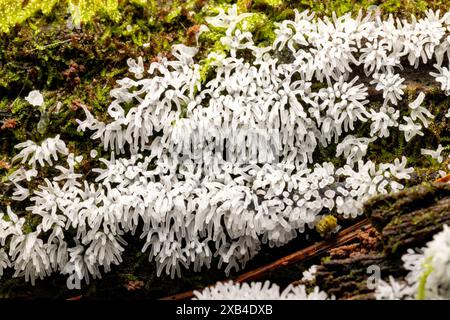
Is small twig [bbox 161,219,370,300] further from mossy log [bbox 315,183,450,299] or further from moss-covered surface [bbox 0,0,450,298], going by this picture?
mossy log [bbox 315,183,450,299]

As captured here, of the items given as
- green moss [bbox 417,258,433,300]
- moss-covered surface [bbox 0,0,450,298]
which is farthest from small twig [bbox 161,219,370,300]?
green moss [bbox 417,258,433,300]

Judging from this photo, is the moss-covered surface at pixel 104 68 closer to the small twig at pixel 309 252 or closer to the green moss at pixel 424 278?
the small twig at pixel 309 252

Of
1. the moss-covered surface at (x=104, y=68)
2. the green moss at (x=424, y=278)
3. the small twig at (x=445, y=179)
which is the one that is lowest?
the green moss at (x=424, y=278)

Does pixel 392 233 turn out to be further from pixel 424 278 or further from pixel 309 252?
pixel 309 252

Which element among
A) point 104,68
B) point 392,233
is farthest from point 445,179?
point 104,68

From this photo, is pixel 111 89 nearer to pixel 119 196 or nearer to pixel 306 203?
pixel 119 196

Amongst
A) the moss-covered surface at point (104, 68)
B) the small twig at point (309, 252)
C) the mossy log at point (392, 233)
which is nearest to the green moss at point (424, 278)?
the mossy log at point (392, 233)
